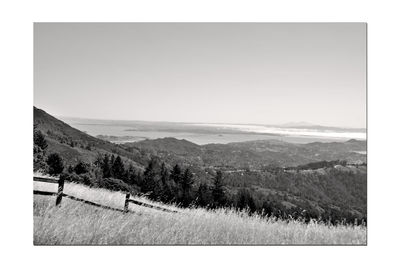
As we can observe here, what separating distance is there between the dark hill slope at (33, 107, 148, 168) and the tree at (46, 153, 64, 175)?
0.43 ft

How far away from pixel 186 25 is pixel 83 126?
9.93ft

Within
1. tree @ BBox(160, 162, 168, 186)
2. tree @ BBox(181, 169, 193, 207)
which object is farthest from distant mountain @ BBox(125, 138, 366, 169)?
tree @ BBox(181, 169, 193, 207)

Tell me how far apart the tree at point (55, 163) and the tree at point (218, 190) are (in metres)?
3.83

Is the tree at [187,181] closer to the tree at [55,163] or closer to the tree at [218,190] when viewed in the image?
the tree at [218,190]

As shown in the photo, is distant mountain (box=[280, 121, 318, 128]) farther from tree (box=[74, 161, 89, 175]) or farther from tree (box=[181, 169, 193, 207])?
tree (box=[74, 161, 89, 175])

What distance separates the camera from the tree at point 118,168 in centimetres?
1016

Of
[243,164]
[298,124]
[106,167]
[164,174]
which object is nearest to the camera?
[298,124]

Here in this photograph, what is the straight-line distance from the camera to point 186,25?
7887 mm

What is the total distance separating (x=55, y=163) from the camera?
9.23 m

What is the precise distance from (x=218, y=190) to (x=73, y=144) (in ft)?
12.8

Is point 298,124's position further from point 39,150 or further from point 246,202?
point 39,150

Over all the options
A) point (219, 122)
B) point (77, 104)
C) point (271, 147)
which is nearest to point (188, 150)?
point (219, 122)

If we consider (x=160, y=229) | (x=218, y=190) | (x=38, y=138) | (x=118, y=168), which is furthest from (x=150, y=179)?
(x=160, y=229)
